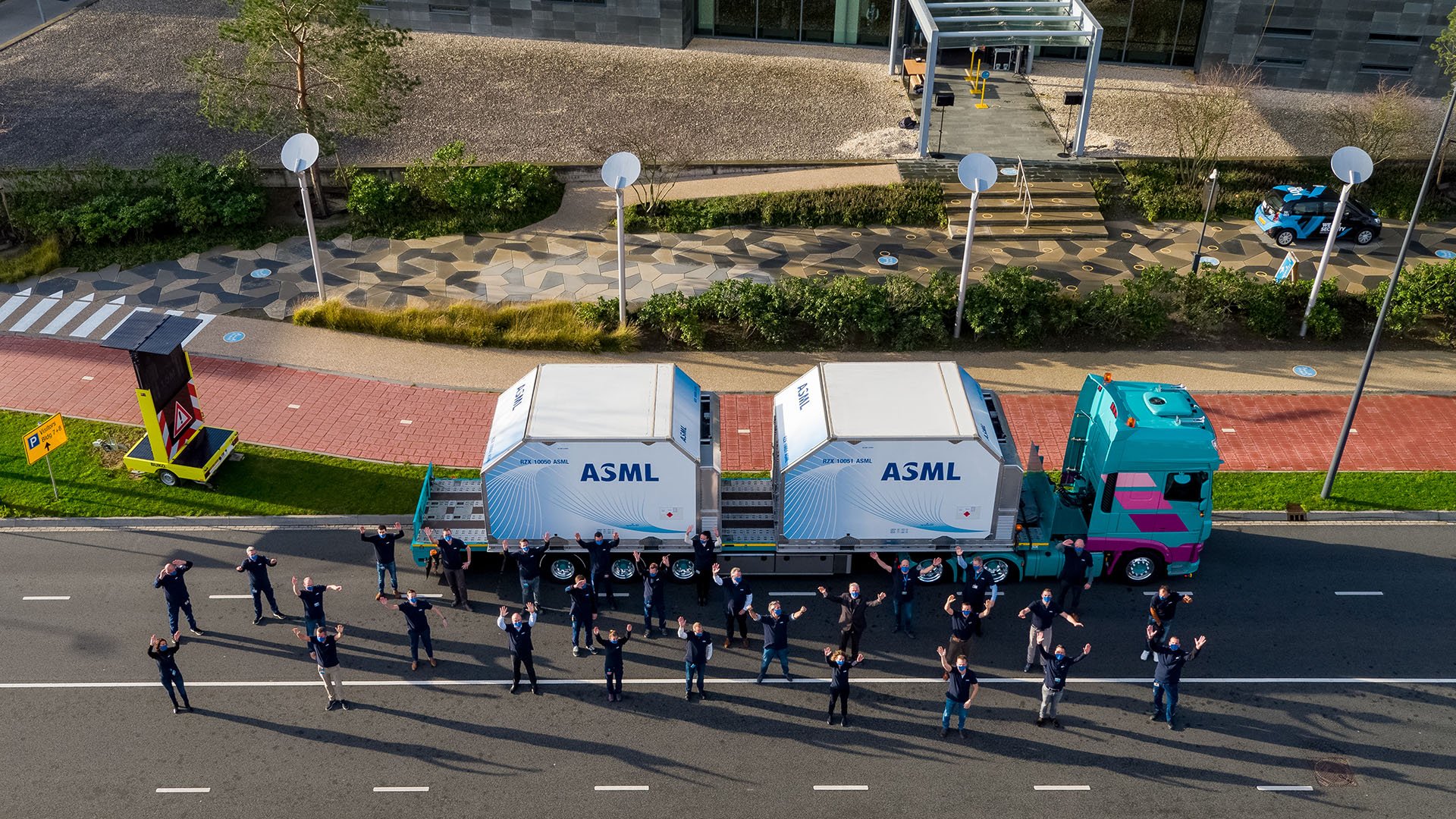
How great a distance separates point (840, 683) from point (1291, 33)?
94.6 feet

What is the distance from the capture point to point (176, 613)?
18672 millimetres

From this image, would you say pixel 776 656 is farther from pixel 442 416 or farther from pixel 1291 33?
pixel 1291 33

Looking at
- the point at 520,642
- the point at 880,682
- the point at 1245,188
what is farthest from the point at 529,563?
the point at 1245,188

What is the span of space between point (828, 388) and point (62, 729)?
12.4 metres

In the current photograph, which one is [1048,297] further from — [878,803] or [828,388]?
[878,803]

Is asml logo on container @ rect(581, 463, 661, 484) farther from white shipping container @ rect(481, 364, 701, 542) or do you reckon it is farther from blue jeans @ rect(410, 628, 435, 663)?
blue jeans @ rect(410, 628, 435, 663)

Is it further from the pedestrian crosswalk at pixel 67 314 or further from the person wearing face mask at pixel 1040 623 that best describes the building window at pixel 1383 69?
the pedestrian crosswalk at pixel 67 314

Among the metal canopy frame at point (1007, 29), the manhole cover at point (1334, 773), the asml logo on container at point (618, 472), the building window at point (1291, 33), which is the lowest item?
the manhole cover at point (1334, 773)

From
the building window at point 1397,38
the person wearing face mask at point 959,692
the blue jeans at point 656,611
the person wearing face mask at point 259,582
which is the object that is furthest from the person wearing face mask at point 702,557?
the building window at point 1397,38

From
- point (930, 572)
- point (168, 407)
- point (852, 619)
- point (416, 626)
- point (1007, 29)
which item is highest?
point (1007, 29)

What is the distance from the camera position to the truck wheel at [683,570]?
65.8 feet

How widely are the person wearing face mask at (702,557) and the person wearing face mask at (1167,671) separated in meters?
6.68

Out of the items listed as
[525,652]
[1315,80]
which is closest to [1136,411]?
[525,652]

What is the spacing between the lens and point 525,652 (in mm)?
17781
